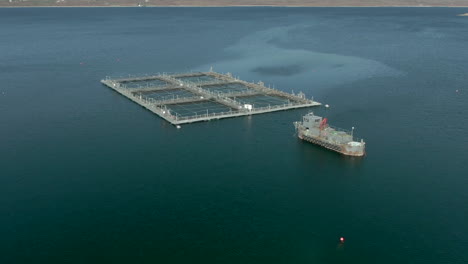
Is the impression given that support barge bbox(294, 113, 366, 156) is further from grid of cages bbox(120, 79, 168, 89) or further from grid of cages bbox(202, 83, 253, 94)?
grid of cages bbox(120, 79, 168, 89)

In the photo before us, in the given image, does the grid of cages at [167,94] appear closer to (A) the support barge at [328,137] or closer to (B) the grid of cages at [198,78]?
(B) the grid of cages at [198,78]

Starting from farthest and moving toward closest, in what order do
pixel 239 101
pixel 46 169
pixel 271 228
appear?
1. pixel 239 101
2. pixel 46 169
3. pixel 271 228

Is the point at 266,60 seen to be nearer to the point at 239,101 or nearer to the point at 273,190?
the point at 239,101

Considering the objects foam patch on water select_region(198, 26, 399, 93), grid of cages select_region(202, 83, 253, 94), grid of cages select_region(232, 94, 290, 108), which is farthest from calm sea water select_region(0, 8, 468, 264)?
grid of cages select_region(202, 83, 253, 94)

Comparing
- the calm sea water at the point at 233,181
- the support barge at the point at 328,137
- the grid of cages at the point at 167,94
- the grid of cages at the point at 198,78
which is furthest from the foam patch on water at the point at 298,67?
the support barge at the point at 328,137

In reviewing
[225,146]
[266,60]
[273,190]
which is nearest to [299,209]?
[273,190]
